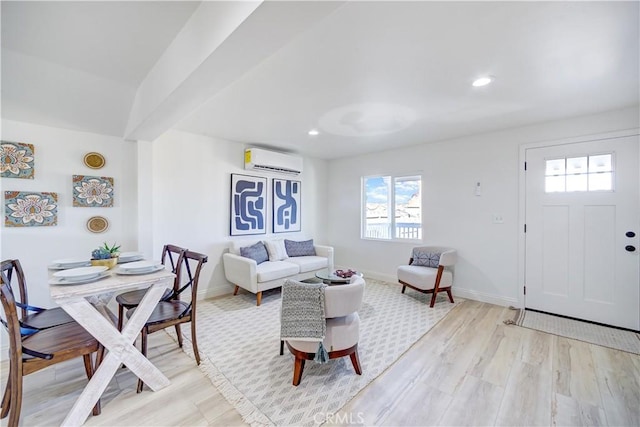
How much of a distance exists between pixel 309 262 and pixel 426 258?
174cm

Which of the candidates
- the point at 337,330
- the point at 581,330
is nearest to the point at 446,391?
the point at 337,330

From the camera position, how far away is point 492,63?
1.92 metres

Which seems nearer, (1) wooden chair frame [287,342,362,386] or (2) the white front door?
(1) wooden chair frame [287,342,362,386]

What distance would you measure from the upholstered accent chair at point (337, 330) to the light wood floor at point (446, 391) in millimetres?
329

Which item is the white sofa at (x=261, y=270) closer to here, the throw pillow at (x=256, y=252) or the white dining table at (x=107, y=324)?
the throw pillow at (x=256, y=252)

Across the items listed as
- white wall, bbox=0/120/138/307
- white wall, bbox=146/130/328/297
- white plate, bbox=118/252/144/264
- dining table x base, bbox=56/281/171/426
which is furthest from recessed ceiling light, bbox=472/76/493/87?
white wall, bbox=0/120/138/307

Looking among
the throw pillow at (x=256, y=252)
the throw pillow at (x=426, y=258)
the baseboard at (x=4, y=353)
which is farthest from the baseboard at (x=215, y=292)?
the throw pillow at (x=426, y=258)

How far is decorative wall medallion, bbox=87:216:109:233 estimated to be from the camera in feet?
9.13

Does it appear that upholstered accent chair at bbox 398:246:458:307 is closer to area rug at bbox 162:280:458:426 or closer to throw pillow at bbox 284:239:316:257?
area rug at bbox 162:280:458:426

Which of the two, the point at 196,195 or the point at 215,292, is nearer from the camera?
the point at 196,195

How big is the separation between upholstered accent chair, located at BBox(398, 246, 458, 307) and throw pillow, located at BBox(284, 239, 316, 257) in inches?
61.5

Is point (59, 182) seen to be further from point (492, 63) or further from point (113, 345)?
point (492, 63)

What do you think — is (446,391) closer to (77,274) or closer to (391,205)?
(77,274)

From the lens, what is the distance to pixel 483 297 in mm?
3639
